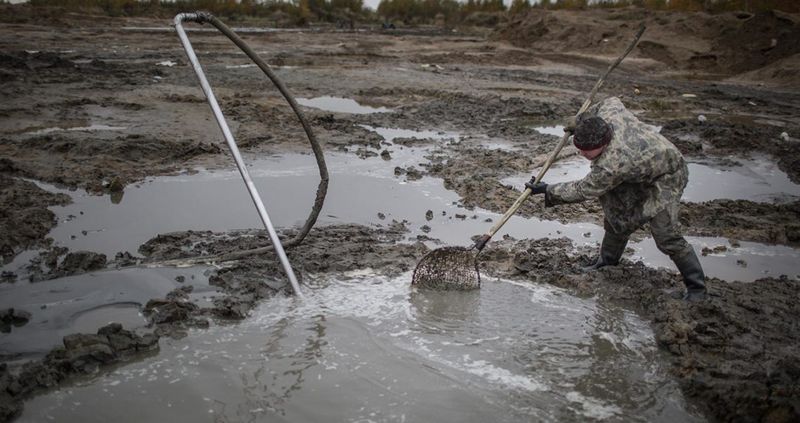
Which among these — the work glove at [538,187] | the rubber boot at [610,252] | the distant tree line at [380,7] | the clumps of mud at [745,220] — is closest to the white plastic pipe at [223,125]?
the work glove at [538,187]

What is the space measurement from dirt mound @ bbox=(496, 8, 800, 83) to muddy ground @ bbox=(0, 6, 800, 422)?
20 centimetres

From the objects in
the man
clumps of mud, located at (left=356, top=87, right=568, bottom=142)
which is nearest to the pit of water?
the man

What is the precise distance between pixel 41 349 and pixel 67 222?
2.29 meters

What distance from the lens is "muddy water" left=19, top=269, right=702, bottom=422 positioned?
312 cm

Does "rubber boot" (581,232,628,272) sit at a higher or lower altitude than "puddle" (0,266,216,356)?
higher

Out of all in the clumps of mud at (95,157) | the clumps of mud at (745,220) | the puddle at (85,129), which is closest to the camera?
the clumps of mud at (745,220)

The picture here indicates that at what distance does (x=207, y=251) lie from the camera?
4961 mm

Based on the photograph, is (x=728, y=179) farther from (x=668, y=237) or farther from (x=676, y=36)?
(x=676, y=36)

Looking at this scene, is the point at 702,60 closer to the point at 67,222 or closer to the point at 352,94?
the point at 352,94

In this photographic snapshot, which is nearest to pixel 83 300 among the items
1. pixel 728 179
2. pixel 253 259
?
pixel 253 259

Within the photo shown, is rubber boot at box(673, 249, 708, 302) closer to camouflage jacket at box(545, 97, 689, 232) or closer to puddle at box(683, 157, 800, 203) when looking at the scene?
camouflage jacket at box(545, 97, 689, 232)

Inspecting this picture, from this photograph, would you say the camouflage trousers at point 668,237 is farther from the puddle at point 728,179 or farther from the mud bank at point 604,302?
the puddle at point 728,179

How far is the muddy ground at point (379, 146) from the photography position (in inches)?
144

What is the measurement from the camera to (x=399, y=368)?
3518mm
